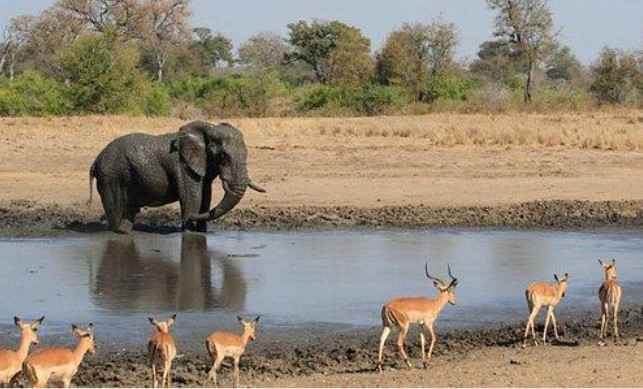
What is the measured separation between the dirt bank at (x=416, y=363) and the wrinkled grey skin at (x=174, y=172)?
8.94 m

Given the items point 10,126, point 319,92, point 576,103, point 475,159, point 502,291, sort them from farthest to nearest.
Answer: point 319,92
point 576,103
point 10,126
point 475,159
point 502,291

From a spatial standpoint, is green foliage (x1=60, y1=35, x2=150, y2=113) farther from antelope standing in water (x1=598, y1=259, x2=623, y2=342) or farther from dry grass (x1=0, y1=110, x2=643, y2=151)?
antelope standing in water (x1=598, y1=259, x2=623, y2=342)

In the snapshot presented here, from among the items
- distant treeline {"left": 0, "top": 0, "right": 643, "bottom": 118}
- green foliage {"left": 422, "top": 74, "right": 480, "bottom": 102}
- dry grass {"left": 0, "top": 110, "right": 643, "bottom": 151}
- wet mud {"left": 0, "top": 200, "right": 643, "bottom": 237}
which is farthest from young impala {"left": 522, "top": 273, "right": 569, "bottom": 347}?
green foliage {"left": 422, "top": 74, "right": 480, "bottom": 102}

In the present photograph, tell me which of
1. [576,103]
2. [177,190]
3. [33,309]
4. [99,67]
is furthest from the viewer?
[576,103]

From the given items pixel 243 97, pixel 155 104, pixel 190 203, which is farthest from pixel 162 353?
pixel 243 97

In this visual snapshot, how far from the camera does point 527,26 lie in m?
70.9

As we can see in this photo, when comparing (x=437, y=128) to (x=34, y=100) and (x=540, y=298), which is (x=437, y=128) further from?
(x=540, y=298)

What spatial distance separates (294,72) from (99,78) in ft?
118

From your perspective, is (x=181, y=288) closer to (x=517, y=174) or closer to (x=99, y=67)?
(x=517, y=174)

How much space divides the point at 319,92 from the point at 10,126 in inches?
916

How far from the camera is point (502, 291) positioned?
18.1 meters

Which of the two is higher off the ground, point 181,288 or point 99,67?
point 99,67

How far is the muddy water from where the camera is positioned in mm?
16266

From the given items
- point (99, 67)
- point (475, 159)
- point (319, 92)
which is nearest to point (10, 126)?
point (99, 67)
